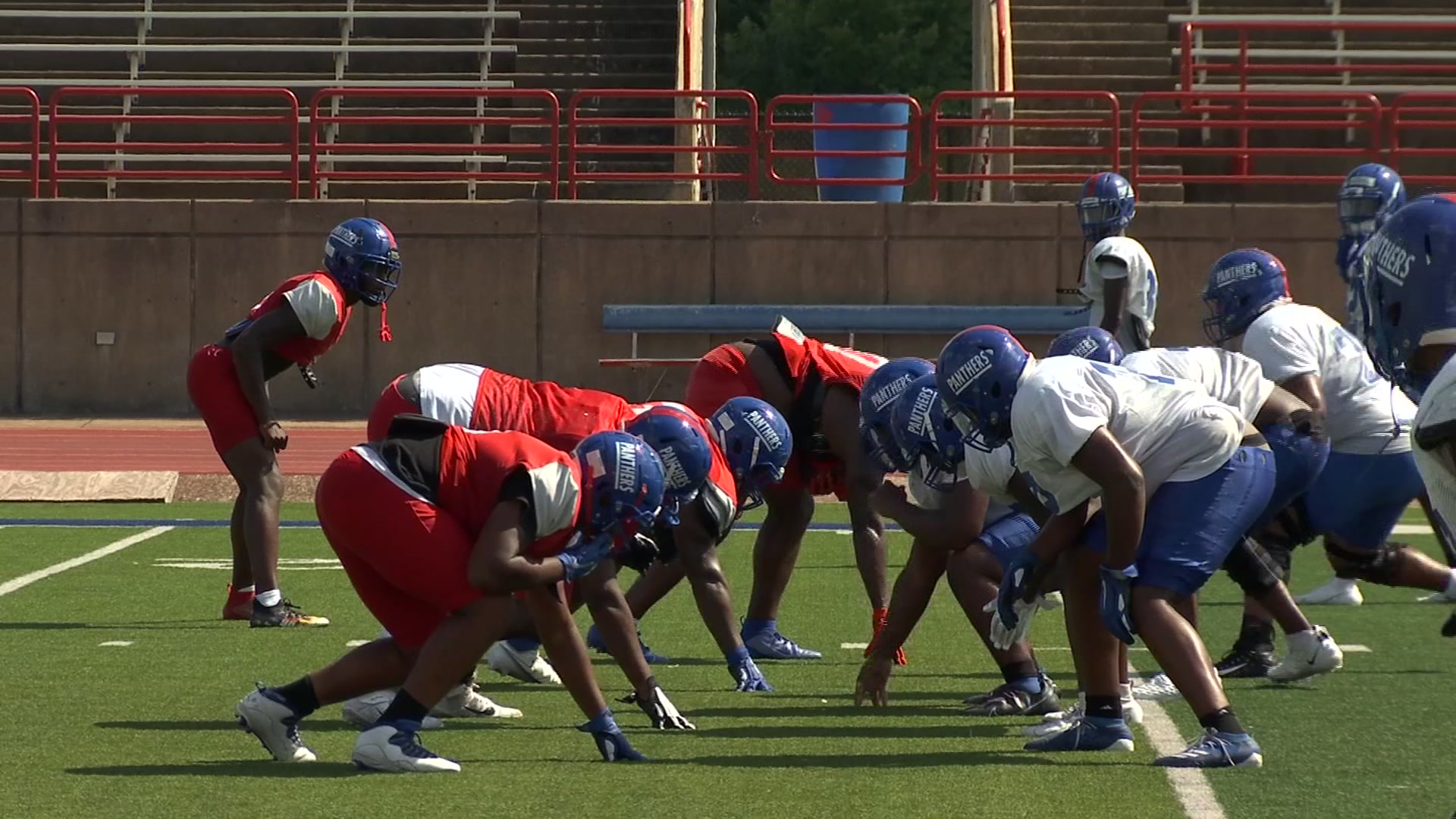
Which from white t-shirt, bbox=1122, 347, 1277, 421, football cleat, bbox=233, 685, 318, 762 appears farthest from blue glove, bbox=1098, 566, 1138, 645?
football cleat, bbox=233, 685, 318, 762

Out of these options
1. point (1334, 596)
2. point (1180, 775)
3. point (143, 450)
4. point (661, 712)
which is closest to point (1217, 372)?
point (1180, 775)

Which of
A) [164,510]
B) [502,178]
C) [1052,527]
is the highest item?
[502,178]

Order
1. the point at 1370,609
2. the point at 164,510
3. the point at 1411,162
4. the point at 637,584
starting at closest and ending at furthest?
the point at 637,584 < the point at 1370,609 < the point at 164,510 < the point at 1411,162

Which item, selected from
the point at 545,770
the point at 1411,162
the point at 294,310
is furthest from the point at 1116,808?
the point at 1411,162

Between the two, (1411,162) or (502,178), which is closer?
(502,178)

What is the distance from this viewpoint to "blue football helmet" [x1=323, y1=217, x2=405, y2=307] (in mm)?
9961

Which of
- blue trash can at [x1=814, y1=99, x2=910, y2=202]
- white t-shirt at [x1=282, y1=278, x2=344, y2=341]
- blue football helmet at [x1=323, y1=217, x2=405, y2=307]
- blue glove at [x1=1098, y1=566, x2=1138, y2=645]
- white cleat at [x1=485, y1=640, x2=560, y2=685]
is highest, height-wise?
blue trash can at [x1=814, y1=99, x2=910, y2=202]

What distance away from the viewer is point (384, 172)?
21094 millimetres

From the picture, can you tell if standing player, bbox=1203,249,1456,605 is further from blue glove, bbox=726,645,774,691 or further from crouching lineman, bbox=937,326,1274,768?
blue glove, bbox=726,645,774,691

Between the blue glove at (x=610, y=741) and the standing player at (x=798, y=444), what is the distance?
2.40 meters

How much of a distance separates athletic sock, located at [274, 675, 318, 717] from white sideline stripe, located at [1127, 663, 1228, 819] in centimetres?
247

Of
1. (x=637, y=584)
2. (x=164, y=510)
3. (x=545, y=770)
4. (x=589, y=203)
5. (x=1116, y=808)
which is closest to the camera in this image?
(x=1116, y=808)

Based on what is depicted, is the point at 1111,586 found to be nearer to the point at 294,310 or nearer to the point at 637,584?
the point at 637,584

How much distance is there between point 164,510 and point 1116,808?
34.0ft
